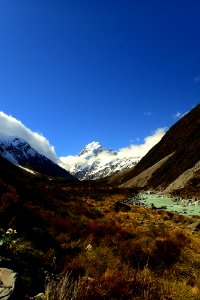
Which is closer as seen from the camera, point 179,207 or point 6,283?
point 6,283

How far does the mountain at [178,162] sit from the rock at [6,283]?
48.1 meters

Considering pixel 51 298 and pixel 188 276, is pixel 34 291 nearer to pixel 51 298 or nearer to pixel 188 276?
pixel 51 298

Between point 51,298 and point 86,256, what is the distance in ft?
15.1

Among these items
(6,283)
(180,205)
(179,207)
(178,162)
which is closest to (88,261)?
(6,283)

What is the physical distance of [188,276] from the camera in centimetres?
1084

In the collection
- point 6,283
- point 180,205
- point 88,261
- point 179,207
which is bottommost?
point 88,261

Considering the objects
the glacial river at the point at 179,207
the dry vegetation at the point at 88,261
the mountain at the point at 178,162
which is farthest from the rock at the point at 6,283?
the mountain at the point at 178,162

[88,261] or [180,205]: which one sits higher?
[180,205]

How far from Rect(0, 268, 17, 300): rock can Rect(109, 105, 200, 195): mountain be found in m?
48.1

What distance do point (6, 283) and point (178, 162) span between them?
85845 millimetres

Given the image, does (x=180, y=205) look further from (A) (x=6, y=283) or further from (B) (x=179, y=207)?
(A) (x=6, y=283)

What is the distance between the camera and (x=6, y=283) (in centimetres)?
675

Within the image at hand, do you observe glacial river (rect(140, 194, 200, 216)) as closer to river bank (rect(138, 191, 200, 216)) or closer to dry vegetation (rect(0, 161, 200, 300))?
river bank (rect(138, 191, 200, 216))

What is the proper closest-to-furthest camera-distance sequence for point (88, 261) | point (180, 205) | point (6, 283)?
point (6, 283) < point (88, 261) < point (180, 205)
